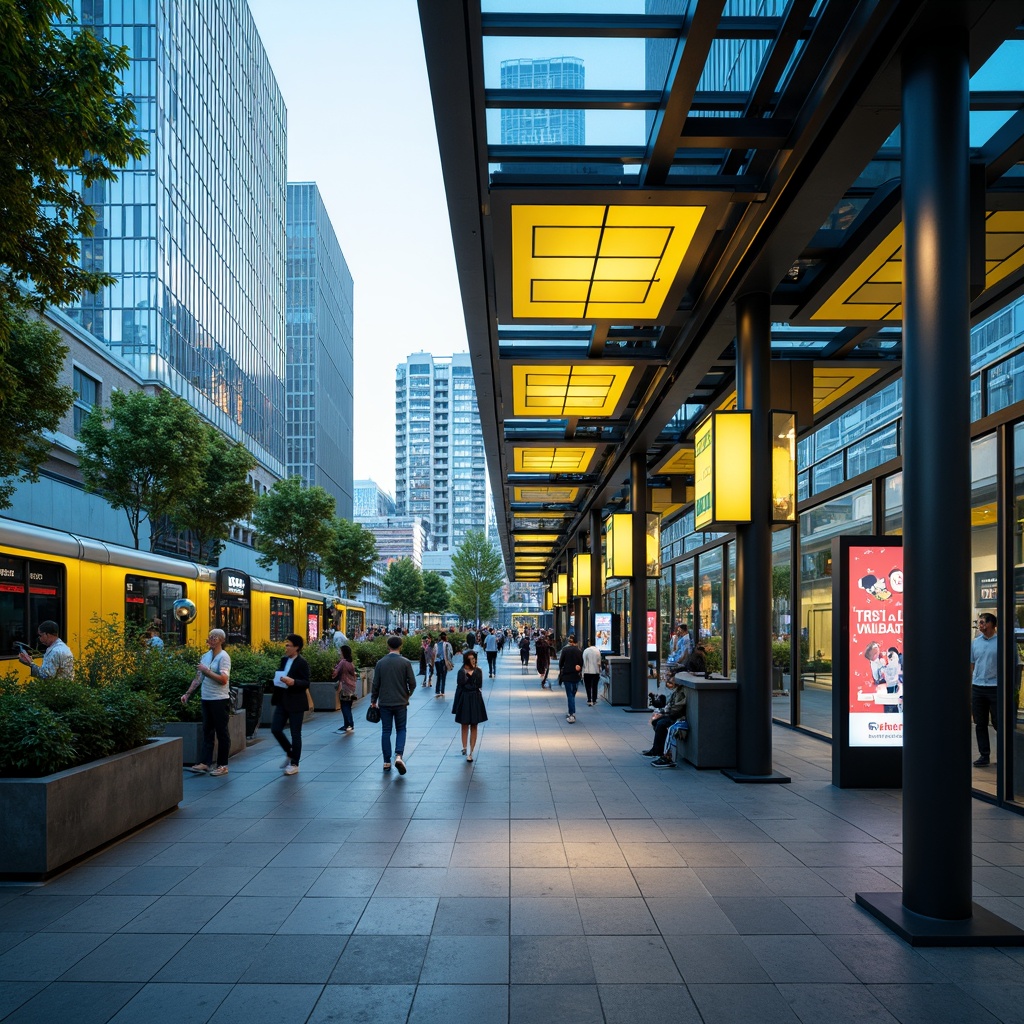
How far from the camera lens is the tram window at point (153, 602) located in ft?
62.4

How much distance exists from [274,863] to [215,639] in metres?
4.48

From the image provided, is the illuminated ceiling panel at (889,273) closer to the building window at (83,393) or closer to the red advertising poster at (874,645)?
the red advertising poster at (874,645)

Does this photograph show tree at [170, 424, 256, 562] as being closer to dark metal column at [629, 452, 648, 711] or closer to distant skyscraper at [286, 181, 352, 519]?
dark metal column at [629, 452, 648, 711]

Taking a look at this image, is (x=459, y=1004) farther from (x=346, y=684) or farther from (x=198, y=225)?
(x=198, y=225)

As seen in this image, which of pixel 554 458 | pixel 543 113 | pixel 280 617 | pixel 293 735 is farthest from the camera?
pixel 280 617

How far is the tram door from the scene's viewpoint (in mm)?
25203

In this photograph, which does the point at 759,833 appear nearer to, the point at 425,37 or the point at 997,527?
the point at 997,527

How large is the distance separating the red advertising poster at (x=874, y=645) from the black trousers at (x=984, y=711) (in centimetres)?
83

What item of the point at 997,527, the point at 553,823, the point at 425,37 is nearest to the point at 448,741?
the point at 553,823

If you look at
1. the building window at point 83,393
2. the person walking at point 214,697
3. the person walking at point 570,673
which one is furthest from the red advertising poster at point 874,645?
the building window at point 83,393

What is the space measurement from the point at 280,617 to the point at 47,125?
25.4 meters

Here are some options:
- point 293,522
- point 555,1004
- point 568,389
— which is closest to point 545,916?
point 555,1004

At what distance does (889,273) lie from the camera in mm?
10664

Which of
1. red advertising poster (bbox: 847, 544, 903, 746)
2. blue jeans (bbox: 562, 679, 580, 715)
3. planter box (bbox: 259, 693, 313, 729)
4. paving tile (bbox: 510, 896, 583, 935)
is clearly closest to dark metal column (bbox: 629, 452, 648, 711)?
blue jeans (bbox: 562, 679, 580, 715)
